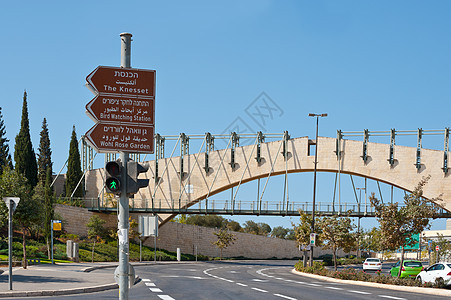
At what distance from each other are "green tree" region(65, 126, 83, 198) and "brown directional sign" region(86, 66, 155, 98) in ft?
227

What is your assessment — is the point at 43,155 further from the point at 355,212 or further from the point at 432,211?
the point at 432,211

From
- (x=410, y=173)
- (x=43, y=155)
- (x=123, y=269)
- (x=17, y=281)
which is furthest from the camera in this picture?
(x=43, y=155)

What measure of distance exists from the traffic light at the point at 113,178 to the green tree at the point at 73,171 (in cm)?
6957

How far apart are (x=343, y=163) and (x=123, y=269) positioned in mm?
60541

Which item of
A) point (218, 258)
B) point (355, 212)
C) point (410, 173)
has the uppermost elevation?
point (410, 173)

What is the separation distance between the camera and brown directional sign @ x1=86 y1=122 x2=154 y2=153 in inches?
417

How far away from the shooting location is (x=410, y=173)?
66000 mm

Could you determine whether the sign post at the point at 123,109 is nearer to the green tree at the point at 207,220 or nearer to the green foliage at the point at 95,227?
the green foliage at the point at 95,227

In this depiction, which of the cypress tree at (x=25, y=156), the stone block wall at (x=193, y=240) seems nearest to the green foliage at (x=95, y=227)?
the stone block wall at (x=193, y=240)

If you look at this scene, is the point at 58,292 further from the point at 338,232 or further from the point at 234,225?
the point at 234,225

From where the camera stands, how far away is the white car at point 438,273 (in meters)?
26.9

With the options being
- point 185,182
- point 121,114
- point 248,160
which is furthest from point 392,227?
point 185,182

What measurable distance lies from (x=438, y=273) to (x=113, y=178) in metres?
21.9

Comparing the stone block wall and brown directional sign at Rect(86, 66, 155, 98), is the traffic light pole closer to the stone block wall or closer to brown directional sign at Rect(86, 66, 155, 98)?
brown directional sign at Rect(86, 66, 155, 98)
